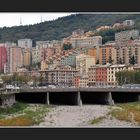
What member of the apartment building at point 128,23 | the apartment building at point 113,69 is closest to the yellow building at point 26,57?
the apartment building at point 113,69

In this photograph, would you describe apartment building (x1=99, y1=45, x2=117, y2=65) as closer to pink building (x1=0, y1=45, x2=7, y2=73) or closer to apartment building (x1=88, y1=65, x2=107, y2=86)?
apartment building (x1=88, y1=65, x2=107, y2=86)

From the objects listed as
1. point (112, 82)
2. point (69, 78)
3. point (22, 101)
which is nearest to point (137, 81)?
point (112, 82)

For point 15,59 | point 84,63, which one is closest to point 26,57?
point 15,59

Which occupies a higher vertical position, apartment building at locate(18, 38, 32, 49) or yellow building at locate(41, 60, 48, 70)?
apartment building at locate(18, 38, 32, 49)

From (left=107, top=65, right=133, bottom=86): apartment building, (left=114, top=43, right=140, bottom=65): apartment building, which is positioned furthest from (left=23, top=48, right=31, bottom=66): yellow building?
(left=114, top=43, right=140, bottom=65): apartment building

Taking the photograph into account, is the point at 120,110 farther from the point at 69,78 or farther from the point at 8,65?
the point at 8,65

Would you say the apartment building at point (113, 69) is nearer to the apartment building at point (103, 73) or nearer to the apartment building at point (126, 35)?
the apartment building at point (103, 73)

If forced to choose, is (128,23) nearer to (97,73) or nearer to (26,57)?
(97,73)
